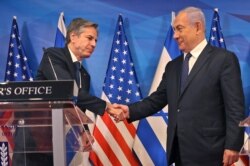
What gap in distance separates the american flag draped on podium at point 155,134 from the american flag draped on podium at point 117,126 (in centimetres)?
10

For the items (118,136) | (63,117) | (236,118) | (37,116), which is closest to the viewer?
(63,117)

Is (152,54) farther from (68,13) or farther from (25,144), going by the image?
(25,144)

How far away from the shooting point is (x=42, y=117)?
191cm

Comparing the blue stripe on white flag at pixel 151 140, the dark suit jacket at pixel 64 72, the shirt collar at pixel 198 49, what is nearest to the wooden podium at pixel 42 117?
the dark suit jacket at pixel 64 72

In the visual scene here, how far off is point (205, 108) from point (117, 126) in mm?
1764

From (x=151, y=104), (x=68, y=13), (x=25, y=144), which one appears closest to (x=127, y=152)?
(x=151, y=104)

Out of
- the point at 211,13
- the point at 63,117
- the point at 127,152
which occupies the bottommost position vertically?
the point at 127,152

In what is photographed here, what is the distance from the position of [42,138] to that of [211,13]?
3.33 metres

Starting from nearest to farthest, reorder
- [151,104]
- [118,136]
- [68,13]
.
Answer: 1. [151,104]
2. [118,136]
3. [68,13]

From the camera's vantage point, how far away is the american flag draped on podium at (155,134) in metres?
4.64

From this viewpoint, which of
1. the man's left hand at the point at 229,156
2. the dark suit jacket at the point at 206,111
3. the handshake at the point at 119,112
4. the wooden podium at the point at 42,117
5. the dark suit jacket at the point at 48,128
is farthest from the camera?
the handshake at the point at 119,112

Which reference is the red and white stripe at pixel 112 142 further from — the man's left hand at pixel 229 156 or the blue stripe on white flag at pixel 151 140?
the man's left hand at pixel 229 156

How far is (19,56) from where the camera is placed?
192 inches

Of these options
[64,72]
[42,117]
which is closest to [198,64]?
[64,72]
